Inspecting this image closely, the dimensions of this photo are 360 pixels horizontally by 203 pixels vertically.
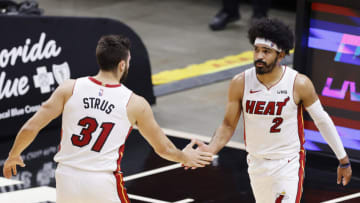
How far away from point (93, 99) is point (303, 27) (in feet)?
14.6

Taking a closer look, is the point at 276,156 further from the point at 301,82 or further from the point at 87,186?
the point at 87,186

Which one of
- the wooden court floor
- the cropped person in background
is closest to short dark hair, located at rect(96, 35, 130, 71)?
the wooden court floor

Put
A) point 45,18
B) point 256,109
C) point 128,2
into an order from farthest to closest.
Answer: point 128,2 < point 45,18 < point 256,109

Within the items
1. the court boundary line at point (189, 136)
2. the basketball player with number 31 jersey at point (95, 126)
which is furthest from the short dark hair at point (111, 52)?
the court boundary line at point (189, 136)

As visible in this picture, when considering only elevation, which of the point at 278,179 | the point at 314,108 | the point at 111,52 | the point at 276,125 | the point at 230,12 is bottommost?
the point at 230,12

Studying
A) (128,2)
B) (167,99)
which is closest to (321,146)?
(167,99)

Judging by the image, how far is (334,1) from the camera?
31.7ft

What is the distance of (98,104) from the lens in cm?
597

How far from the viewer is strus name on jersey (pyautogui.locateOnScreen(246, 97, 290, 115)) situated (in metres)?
6.61

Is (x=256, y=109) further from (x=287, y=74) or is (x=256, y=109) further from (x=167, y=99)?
(x=167, y=99)

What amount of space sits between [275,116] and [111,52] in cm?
145

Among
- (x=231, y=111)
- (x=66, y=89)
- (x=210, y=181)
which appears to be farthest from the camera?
(x=210, y=181)

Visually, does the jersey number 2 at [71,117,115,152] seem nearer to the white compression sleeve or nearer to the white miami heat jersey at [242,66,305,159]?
the white miami heat jersey at [242,66,305,159]

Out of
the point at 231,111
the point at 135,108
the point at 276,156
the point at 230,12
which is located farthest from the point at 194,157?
the point at 230,12
